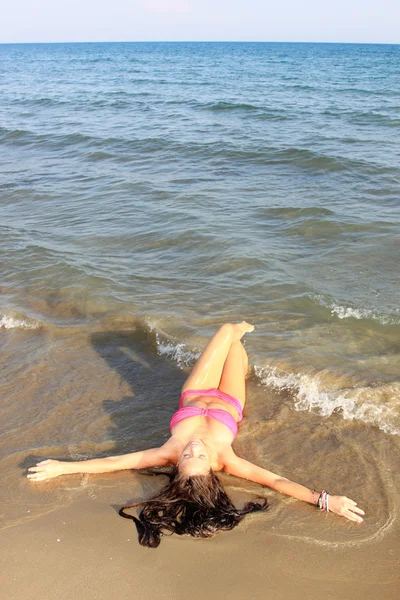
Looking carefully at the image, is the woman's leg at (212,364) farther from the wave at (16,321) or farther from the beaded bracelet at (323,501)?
the wave at (16,321)

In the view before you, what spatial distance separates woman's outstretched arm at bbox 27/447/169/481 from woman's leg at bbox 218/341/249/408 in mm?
896

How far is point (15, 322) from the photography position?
6227 millimetres

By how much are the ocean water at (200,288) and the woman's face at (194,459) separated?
550mm

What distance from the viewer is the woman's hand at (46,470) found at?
12.4ft

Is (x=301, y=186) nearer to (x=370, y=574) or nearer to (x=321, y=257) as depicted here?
(x=321, y=257)

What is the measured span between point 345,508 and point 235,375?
155cm

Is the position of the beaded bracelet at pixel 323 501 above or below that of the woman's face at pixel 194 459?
below

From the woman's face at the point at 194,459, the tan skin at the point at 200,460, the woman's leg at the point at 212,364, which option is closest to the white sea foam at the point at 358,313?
the woman's leg at the point at 212,364

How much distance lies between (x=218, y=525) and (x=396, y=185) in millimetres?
8742

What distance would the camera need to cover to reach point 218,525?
3.38 m

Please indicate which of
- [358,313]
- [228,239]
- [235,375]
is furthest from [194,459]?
[228,239]

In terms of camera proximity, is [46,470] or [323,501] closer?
[323,501]

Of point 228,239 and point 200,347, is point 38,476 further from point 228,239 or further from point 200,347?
point 228,239

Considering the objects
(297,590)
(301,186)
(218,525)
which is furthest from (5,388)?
(301,186)
